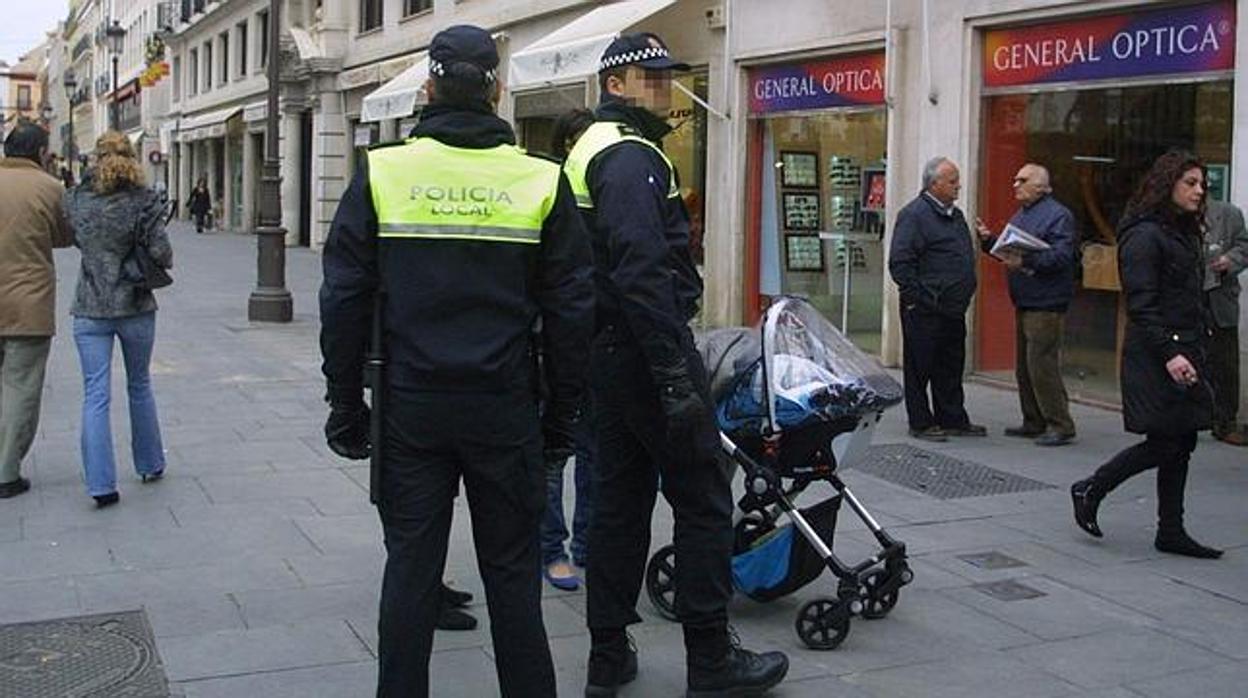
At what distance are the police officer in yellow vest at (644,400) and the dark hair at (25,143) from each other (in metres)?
3.89

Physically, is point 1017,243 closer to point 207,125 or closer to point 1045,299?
point 1045,299

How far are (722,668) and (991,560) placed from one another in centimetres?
235

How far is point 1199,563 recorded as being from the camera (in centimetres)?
634

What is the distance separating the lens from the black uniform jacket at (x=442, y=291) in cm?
367

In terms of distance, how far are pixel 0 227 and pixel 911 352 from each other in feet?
18.4

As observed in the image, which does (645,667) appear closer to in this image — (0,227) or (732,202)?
(0,227)

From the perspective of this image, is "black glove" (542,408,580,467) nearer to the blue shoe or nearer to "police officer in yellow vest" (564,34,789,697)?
"police officer in yellow vest" (564,34,789,697)

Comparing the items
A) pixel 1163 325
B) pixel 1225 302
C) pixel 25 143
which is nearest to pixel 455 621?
pixel 1163 325

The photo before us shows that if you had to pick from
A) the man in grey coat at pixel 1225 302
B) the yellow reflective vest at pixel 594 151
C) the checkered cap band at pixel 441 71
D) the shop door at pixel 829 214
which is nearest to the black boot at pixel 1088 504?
the man in grey coat at pixel 1225 302

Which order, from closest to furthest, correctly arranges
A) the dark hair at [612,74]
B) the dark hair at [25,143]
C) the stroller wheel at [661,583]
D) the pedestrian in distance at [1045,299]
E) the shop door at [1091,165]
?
the dark hair at [612,74]
the stroller wheel at [661,583]
the dark hair at [25,143]
the pedestrian in distance at [1045,299]
the shop door at [1091,165]

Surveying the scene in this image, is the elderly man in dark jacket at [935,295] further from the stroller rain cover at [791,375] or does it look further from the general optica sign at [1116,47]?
the stroller rain cover at [791,375]

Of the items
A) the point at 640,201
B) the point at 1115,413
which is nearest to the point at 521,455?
the point at 640,201

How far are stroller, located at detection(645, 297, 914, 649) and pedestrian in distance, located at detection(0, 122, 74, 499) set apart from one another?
12.1 feet

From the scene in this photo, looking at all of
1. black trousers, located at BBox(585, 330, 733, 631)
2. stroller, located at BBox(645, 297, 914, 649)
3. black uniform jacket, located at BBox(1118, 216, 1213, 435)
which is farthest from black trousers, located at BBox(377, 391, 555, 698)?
black uniform jacket, located at BBox(1118, 216, 1213, 435)
